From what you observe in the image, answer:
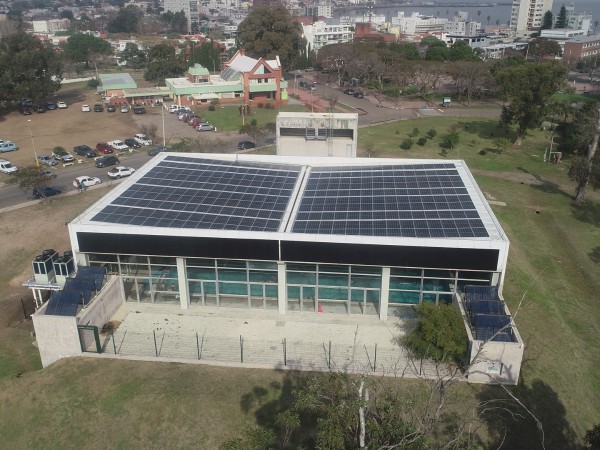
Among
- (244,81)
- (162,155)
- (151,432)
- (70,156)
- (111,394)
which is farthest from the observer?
(244,81)

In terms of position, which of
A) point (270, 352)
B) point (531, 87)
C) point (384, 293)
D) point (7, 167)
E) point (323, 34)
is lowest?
point (270, 352)

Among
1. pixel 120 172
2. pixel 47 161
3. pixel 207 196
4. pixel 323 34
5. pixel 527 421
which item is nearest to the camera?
pixel 527 421

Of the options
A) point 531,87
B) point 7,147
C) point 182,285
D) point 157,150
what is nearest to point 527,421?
point 182,285

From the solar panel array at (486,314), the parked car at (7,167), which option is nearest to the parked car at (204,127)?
the parked car at (7,167)

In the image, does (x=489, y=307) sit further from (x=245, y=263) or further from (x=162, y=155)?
(x=162, y=155)

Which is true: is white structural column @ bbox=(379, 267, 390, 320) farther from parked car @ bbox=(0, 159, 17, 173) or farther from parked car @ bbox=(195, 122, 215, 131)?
parked car @ bbox=(195, 122, 215, 131)

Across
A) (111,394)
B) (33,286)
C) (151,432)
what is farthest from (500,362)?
(33,286)

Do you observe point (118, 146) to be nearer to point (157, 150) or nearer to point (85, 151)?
point (85, 151)
